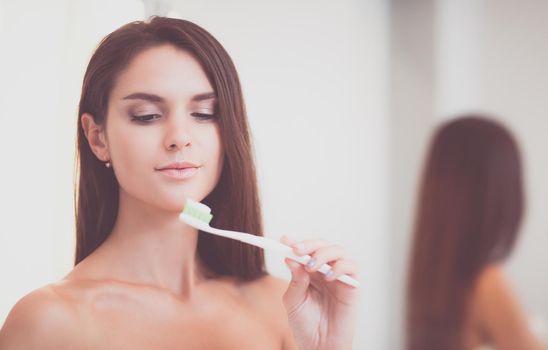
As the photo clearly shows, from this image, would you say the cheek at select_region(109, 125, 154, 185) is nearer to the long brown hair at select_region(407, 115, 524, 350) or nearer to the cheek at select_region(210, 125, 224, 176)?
the cheek at select_region(210, 125, 224, 176)

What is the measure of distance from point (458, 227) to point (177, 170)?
10.6 inches

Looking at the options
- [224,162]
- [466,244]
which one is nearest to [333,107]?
[224,162]

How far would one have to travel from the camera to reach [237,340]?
24.7 inches

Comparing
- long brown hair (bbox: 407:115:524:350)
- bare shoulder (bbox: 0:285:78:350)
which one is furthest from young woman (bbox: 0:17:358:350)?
long brown hair (bbox: 407:115:524:350)

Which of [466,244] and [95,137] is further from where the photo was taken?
[95,137]

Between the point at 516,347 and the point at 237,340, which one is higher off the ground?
the point at 516,347

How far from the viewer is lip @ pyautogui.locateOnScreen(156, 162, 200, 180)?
55 centimetres

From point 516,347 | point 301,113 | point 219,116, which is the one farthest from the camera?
point 301,113

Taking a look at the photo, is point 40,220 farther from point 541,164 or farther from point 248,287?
point 541,164

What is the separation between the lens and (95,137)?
1.93 feet

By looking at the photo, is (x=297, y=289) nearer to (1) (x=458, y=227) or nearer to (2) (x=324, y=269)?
(2) (x=324, y=269)

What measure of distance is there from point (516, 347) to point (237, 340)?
1.13 ft

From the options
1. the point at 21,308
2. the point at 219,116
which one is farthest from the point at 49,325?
the point at 219,116

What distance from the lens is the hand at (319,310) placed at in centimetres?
58
